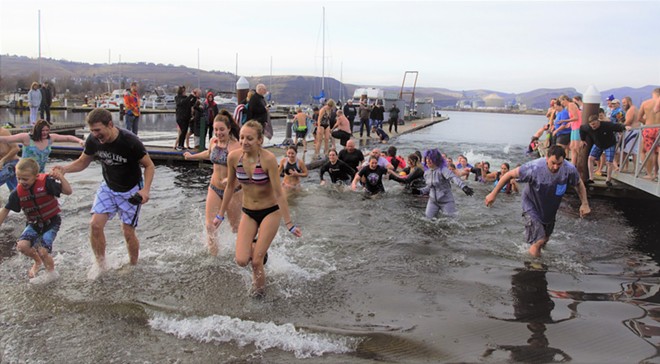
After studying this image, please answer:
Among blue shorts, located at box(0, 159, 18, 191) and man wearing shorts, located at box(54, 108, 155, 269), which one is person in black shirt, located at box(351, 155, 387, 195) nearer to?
man wearing shorts, located at box(54, 108, 155, 269)

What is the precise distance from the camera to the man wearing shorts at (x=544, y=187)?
645cm

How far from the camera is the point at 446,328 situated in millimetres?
4793

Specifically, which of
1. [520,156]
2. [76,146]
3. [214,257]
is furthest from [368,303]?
[520,156]

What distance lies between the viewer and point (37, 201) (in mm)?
5477

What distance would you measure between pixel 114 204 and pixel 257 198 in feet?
5.19

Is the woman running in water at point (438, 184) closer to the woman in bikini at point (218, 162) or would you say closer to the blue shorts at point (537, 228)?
the blue shorts at point (537, 228)

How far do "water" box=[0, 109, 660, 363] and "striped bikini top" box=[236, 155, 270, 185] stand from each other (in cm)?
124

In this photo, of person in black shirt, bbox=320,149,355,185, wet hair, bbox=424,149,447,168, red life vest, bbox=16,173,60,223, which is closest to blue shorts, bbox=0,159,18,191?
red life vest, bbox=16,173,60,223

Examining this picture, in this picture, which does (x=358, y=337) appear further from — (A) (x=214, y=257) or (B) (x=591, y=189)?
(B) (x=591, y=189)

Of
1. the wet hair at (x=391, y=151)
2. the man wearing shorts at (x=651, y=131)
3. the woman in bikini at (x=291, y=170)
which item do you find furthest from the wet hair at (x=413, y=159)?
the man wearing shorts at (x=651, y=131)

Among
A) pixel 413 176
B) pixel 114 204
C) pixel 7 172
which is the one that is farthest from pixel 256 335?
pixel 413 176

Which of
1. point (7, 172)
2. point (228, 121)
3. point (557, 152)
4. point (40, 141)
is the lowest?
point (7, 172)

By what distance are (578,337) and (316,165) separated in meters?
11.0

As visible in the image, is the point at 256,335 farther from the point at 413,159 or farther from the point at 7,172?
the point at 413,159
